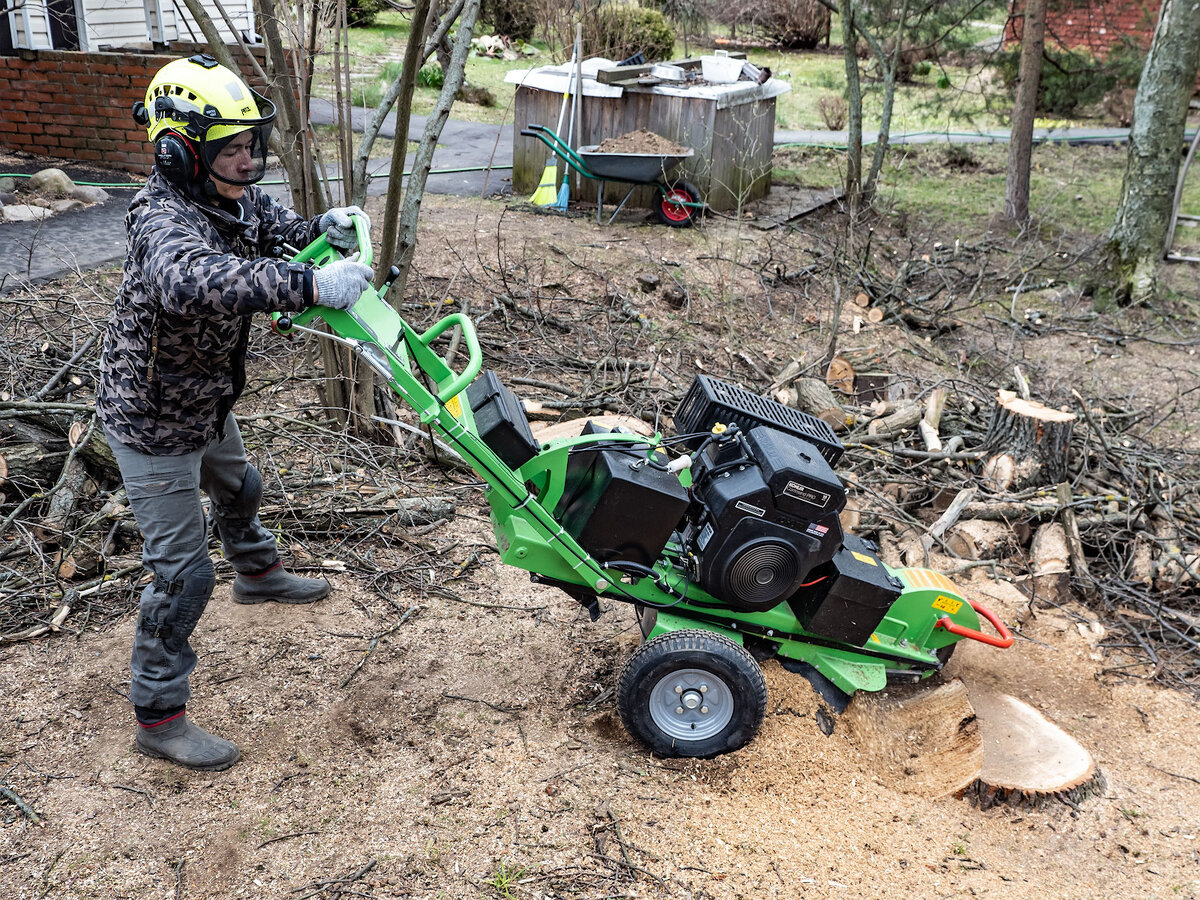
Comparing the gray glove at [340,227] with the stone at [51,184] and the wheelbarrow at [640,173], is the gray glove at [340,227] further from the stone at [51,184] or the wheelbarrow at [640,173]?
the stone at [51,184]

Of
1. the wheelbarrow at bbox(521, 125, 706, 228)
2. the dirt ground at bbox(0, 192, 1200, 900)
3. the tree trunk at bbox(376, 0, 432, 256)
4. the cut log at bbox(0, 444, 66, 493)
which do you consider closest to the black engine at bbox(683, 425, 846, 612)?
the dirt ground at bbox(0, 192, 1200, 900)

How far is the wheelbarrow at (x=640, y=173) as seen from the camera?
9.72 meters

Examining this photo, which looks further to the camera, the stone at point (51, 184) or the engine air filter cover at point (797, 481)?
the stone at point (51, 184)

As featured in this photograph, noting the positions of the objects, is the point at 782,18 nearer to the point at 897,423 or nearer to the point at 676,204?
the point at 676,204

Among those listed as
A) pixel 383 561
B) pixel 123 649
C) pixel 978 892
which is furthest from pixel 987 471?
pixel 123 649

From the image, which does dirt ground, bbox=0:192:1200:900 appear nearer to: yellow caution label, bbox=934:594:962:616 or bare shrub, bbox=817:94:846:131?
yellow caution label, bbox=934:594:962:616

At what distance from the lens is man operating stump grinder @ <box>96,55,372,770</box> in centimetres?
266

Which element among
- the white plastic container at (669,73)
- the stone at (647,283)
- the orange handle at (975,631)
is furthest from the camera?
the white plastic container at (669,73)

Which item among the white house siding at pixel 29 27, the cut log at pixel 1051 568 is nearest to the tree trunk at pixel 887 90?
the cut log at pixel 1051 568

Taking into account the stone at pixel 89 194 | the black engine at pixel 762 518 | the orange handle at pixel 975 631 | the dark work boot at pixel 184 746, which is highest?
the stone at pixel 89 194

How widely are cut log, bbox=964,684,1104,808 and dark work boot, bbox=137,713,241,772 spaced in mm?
2603

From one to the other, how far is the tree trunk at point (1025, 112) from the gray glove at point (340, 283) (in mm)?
10960

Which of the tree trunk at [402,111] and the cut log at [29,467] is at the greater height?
the tree trunk at [402,111]

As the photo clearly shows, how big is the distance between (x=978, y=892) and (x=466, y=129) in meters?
13.0
